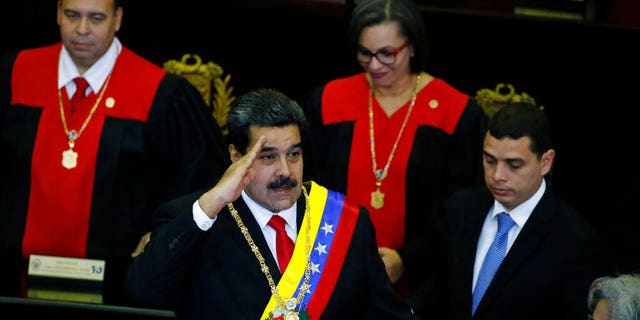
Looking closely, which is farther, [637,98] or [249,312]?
[637,98]

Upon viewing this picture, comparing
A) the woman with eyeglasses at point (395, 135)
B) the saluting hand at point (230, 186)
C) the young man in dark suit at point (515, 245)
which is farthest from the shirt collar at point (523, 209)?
the saluting hand at point (230, 186)

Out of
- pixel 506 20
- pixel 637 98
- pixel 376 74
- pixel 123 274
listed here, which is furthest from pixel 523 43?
pixel 123 274

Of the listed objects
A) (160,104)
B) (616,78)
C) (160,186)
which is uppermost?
(616,78)

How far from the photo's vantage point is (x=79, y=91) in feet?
18.9

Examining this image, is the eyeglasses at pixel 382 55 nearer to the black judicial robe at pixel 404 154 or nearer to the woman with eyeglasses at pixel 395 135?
the woman with eyeglasses at pixel 395 135

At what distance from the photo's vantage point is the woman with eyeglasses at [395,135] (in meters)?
5.66

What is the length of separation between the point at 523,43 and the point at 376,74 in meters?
1.24

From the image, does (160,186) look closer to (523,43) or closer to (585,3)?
(523,43)

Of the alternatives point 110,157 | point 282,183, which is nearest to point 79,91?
point 110,157

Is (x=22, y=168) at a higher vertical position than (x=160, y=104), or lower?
lower

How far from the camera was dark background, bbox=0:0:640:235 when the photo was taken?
657cm

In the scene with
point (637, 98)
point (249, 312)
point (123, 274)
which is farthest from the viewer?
point (637, 98)

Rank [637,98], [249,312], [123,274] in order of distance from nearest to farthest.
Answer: [249,312] < [123,274] < [637,98]

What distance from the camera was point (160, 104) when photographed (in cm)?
576
